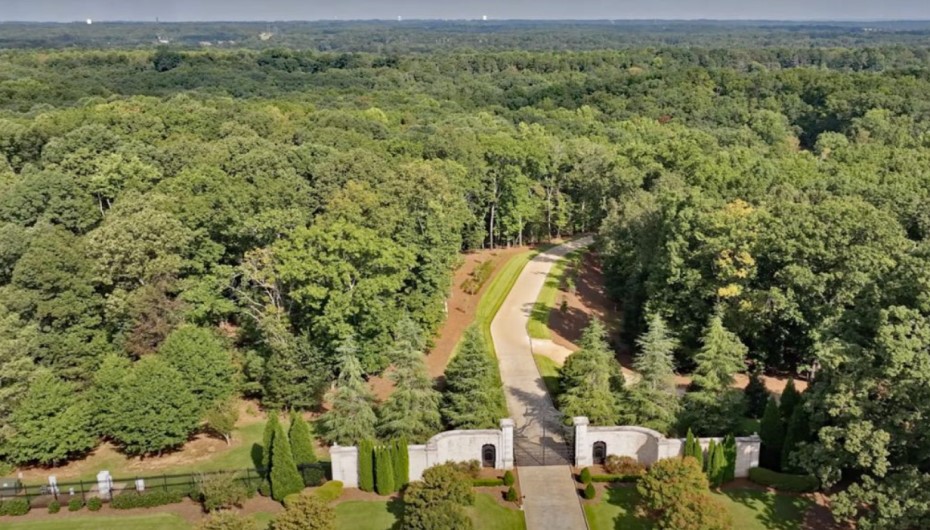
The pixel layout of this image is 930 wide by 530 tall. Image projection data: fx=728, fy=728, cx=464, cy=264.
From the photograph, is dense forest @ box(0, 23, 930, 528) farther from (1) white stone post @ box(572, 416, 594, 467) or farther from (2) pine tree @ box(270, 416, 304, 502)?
(1) white stone post @ box(572, 416, 594, 467)

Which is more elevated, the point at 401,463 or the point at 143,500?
the point at 401,463

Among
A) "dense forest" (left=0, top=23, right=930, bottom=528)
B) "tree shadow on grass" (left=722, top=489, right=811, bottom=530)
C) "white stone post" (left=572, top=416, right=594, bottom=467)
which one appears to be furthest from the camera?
"white stone post" (left=572, top=416, right=594, bottom=467)

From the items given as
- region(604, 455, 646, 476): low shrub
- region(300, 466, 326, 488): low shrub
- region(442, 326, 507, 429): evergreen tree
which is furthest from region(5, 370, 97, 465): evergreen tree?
region(604, 455, 646, 476): low shrub

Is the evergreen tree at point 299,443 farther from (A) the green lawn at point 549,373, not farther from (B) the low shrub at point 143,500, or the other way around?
(A) the green lawn at point 549,373

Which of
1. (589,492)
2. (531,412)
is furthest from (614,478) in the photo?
(531,412)

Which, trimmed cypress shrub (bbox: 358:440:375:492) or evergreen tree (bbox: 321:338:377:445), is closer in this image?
trimmed cypress shrub (bbox: 358:440:375:492)

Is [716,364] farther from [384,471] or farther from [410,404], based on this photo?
[384,471]

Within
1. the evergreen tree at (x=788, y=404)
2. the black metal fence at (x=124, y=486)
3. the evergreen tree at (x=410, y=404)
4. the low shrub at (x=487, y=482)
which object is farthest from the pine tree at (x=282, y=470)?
the evergreen tree at (x=788, y=404)
